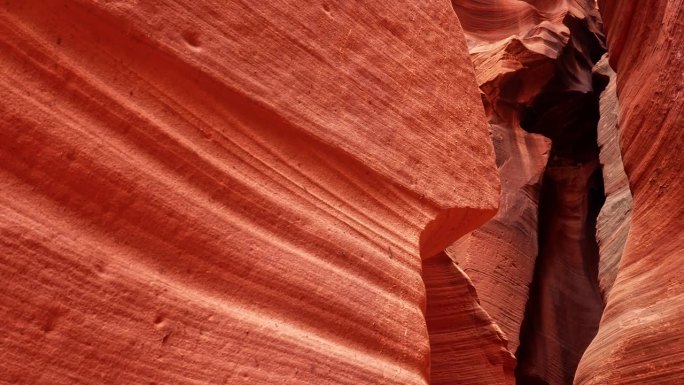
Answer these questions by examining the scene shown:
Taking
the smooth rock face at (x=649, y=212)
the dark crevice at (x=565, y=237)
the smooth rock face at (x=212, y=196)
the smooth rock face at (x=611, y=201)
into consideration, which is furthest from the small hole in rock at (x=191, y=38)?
the dark crevice at (x=565, y=237)

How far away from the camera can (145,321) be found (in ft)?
4.22

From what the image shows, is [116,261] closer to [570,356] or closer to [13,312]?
[13,312]

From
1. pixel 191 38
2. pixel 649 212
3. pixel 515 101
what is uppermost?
pixel 515 101

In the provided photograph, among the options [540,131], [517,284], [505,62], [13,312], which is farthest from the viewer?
[540,131]

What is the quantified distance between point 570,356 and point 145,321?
609 centimetres

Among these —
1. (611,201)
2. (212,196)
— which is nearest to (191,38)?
(212,196)

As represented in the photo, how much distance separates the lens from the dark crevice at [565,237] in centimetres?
675

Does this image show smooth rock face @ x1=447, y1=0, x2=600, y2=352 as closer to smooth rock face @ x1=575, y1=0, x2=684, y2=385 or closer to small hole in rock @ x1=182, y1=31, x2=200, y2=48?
smooth rock face @ x1=575, y1=0, x2=684, y2=385

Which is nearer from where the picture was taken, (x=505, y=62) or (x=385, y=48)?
(x=385, y=48)

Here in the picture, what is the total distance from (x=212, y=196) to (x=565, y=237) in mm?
6689

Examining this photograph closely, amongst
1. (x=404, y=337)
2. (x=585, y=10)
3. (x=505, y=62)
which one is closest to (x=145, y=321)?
(x=404, y=337)

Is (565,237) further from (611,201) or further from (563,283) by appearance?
(611,201)

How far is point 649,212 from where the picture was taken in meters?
3.85

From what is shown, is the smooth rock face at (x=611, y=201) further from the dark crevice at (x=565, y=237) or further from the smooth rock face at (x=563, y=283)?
the smooth rock face at (x=563, y=283)
